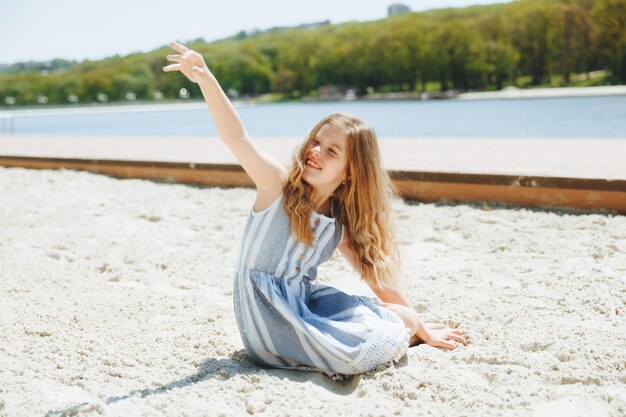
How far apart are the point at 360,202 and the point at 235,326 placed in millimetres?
763

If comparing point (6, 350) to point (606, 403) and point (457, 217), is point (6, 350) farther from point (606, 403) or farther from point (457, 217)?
point (457, 217)

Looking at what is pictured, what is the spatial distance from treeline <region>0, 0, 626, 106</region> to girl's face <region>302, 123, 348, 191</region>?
44.2 m

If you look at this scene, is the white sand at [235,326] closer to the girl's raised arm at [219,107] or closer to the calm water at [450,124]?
the girl's raised arm at [219,107]

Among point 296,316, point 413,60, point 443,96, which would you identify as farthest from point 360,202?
point 413,60

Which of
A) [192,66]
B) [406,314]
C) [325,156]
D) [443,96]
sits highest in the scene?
[192,66]

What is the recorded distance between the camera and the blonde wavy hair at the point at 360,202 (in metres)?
1.89

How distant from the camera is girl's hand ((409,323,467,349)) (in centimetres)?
212

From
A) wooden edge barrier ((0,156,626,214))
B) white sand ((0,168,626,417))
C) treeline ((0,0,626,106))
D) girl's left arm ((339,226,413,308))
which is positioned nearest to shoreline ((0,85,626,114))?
treeline ((0,0,626,106))

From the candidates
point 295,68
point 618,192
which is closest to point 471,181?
point 618,192

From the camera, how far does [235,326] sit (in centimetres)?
240

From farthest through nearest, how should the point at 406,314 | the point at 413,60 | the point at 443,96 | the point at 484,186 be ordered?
the point at 413,60 → the point at 443,96 → the point at 484,186 → the point at 406,314

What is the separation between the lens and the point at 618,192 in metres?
3.71

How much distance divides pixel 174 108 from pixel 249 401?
47282 millimetres

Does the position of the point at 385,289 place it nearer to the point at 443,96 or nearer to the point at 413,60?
the point at 443,96
